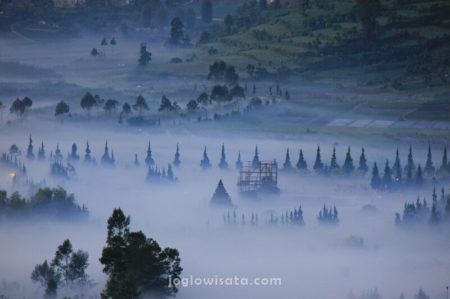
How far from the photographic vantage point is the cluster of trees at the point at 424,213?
132 ft

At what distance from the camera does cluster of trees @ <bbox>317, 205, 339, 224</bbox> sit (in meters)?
40.7

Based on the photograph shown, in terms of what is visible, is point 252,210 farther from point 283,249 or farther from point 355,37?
point 355,37

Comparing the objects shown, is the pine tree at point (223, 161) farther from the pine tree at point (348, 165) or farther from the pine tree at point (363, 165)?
the pine tree at point (363, 165)

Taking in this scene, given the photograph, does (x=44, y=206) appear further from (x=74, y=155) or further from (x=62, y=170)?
(x=74, y=155)

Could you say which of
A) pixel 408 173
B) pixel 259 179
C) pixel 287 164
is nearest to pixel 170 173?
pixel 259 179

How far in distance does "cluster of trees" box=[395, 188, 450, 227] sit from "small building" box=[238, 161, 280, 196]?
529 centimetres

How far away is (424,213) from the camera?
4109 cm

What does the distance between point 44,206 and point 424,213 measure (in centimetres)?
1077

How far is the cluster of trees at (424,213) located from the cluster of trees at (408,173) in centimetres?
273

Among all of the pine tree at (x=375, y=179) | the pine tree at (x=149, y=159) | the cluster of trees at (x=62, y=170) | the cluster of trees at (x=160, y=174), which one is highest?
the pine tree at (x=375, y=179)

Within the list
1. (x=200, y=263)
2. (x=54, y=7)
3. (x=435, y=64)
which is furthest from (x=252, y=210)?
(x=54, y=7)

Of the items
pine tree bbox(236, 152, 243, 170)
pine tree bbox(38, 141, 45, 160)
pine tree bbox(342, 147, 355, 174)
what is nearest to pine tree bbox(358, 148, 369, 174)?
pine tree bbox(342, 147, 355, 174)

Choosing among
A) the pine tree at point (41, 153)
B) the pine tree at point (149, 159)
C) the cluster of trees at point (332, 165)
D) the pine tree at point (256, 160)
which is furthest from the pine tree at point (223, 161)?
the pine tree at point (41, 153)

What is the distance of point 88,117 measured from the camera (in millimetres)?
59031
